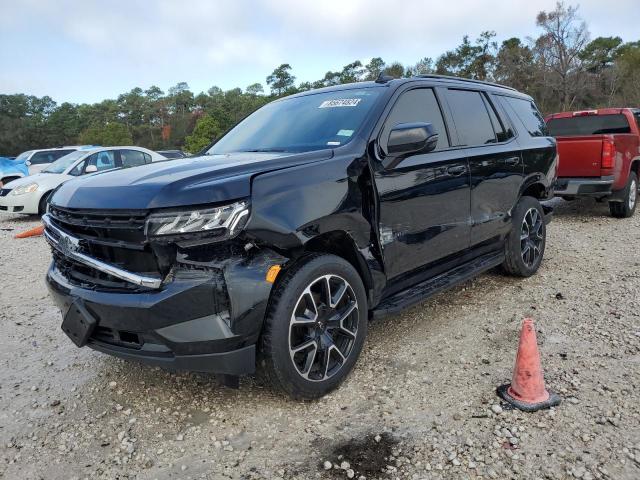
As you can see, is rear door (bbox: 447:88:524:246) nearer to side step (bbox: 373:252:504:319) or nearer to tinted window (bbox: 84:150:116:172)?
side step (bbox: 373:252:504:319)

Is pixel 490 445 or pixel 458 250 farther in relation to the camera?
pixel 458 250

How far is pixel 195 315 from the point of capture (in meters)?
2.42

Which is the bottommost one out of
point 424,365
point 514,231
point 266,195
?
point 424,365

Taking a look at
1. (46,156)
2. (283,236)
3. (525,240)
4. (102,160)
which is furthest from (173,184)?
(46,156)

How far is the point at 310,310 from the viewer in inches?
111

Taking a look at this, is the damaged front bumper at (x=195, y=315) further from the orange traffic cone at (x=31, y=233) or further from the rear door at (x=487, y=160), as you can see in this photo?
the orange traffic cone at (x=31, y=233)

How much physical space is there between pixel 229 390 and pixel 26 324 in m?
2.52

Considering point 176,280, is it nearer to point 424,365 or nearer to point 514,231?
point 424,365

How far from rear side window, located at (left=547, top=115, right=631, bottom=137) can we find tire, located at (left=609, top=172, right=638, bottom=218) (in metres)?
0.98

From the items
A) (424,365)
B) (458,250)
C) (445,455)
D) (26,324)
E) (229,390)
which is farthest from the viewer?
(26,324)

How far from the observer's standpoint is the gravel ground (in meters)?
2.37

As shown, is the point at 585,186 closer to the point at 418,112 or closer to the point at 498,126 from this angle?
the point at 498,126

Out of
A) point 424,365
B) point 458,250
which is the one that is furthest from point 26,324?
point 458,250

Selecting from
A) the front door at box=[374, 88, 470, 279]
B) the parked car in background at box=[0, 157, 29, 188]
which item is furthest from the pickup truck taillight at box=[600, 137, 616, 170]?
the parked car in background at box=[0, 157, 29, 188]
